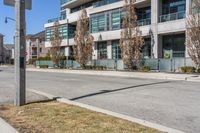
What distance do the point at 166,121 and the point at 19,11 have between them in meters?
5.53

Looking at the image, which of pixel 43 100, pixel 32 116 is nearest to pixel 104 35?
pixel 43 100

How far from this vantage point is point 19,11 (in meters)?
11.2

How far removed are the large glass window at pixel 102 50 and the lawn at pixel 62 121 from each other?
42593mm

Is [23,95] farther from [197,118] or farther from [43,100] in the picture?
[197,118]

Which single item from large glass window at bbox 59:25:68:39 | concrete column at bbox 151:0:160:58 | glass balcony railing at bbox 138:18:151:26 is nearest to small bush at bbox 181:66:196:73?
concrete column at bbox 151:0:160:58

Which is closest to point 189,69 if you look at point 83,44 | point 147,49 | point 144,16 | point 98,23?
point 147,49

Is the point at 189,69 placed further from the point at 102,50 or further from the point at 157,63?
the point at 102,50

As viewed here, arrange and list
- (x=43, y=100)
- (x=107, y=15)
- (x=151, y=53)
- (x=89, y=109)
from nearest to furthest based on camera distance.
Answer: (x=89, y=109), (x=43, y=100), (x=151, y=53), (x=107, y=15)

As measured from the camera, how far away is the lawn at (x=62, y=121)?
761cm

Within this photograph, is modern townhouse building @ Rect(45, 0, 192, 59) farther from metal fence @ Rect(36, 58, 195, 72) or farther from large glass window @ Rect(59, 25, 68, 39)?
large glass window @ Rect(59, 25, 68, 39)


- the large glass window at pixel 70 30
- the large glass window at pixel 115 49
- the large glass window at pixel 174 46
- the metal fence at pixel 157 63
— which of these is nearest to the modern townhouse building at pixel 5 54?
the large glass window at pixel 70 30

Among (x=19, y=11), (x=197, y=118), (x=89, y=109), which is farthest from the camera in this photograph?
(x=19, y=11)

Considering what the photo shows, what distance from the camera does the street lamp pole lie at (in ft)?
36.9

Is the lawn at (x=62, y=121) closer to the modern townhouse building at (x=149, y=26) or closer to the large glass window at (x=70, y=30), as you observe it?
the modern townhouse building at (x=149, y=26)
